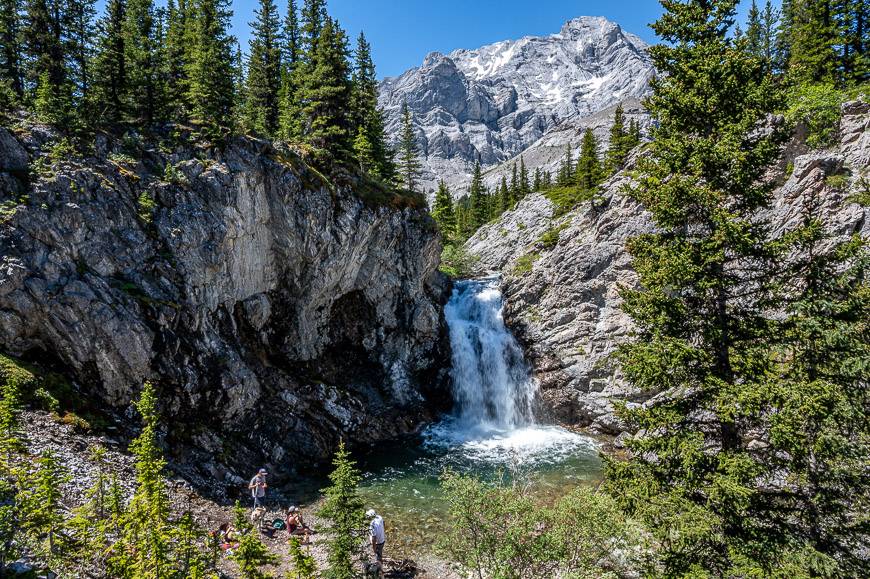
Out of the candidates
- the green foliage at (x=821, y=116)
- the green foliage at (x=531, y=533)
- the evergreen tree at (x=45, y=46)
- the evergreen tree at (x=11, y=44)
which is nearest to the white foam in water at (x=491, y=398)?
the green foliage at (x=531, y=533)

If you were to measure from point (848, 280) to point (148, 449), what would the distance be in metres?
13.9

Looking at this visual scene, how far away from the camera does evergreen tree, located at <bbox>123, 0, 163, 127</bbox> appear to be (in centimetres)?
2495

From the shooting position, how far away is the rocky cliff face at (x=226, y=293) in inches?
704

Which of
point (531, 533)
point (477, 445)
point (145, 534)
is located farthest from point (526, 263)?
point (145, 534)

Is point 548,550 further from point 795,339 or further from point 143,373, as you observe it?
point 143,373

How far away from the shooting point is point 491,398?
3350cm

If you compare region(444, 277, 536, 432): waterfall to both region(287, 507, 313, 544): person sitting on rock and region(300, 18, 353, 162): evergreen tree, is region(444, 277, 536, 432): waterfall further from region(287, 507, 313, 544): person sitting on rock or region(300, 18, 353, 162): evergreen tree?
region(300, 18, 353, 162): evergreen tree

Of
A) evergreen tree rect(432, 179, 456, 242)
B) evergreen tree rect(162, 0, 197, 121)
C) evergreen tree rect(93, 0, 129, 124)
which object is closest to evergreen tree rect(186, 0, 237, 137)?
evergreen tree rect(162, 0, 197, 121)

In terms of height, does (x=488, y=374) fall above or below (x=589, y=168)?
below

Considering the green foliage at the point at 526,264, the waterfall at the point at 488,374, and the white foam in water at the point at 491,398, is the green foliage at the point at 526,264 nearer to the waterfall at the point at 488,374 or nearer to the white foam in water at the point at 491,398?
the white foam in water at the point at 491,398

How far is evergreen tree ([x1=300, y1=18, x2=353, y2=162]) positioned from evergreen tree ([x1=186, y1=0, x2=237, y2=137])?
5627 millimetres

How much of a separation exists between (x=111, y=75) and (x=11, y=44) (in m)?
5.64

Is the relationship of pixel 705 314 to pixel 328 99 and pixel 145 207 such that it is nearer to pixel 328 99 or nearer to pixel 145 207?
pixel 145 207

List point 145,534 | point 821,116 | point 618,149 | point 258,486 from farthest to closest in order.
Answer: point 618,149, point 821,116, point 258,486, point 145,534
